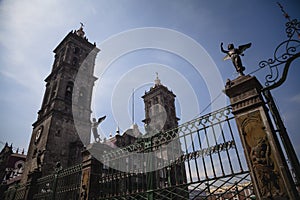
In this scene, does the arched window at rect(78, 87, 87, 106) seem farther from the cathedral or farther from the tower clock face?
the tower clock face

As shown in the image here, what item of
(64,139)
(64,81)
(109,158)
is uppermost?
(64,81)

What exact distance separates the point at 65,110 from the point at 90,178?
1705 cm

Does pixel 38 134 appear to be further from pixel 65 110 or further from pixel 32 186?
pixel 32 186

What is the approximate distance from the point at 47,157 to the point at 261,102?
19122 mm

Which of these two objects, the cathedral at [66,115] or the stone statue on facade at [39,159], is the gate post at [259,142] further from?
the stone statue on facade at [39,159]

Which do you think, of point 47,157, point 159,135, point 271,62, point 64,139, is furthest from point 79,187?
point 64,139

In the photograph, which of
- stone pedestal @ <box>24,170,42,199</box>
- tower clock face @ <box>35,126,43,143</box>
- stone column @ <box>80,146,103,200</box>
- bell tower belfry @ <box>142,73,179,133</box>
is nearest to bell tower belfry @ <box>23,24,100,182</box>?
tower clock face @ <box>35,126,43,143</box>

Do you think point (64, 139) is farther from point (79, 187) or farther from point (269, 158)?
point (269, 158)

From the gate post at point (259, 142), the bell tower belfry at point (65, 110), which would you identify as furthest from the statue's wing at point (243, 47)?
the bell tower belfry at point (65, 110)

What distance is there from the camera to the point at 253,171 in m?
3.28

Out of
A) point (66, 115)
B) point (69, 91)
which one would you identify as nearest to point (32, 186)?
point (66, 115)

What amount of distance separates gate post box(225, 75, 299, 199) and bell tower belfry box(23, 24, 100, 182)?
56.7 feet

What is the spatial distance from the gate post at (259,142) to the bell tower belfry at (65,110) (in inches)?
680

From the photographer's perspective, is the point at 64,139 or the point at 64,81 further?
the point at 64,81
